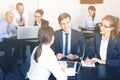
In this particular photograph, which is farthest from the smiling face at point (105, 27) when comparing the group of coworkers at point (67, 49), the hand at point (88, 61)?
the hand at point (88, 61)

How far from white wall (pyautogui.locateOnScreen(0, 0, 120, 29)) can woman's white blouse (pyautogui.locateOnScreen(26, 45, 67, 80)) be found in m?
4.87

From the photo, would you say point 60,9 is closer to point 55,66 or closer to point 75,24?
point 75,24

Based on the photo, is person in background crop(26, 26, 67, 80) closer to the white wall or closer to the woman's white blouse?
the woman's white blouse

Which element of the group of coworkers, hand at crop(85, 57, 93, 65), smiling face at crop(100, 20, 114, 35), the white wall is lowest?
hand at crop(85, 57, 93, 65)

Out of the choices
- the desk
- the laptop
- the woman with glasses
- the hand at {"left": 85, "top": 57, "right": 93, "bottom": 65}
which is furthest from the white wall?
the desk

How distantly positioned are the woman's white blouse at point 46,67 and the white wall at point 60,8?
4.87 meters

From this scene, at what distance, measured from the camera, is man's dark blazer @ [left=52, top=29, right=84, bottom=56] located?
3.36 m

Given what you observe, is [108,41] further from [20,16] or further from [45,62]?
[20,16]

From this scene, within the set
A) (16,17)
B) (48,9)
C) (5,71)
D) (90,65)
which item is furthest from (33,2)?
(90,65)

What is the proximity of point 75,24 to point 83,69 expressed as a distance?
527cm

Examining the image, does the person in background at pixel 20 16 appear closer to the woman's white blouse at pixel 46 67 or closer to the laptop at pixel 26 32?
the laptop at pixel 26 32

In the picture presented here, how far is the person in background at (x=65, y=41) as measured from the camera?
325 centimetres

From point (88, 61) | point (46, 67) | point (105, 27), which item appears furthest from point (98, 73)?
point (105, 27)

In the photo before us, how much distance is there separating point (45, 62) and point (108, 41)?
41.7 inches
